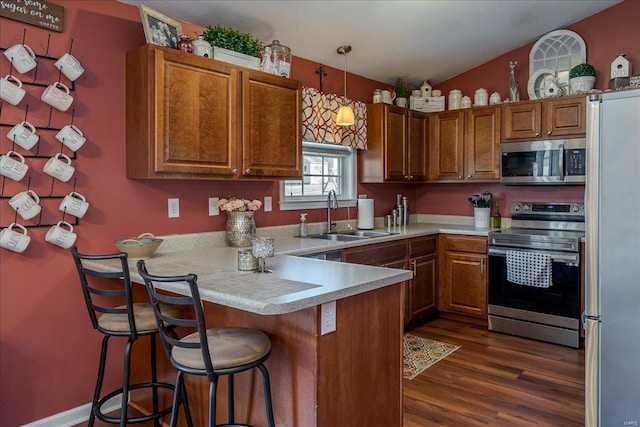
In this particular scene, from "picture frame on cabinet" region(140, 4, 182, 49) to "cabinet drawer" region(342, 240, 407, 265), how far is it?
1.78 meters

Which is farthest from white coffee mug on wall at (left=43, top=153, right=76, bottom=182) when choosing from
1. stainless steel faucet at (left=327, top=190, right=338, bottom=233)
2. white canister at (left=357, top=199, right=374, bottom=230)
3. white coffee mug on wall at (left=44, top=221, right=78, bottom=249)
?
white canister at (left=357, top=199, right=374, bottom=230)

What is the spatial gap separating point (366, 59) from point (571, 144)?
1921mm

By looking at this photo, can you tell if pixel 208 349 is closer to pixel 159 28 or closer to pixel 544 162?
pixel 159 28

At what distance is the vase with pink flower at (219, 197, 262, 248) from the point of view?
3088 mm

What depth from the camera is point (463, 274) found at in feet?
14.0

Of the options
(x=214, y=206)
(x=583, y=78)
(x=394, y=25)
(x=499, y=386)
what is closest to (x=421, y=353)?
(x=499, y=386)

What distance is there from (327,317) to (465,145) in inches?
132

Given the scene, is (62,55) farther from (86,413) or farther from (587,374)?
(587,374)

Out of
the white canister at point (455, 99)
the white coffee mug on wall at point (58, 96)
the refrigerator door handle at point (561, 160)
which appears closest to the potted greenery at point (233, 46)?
the white coffee mug on wall at point (58, 96)

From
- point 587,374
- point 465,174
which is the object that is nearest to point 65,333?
point 587,374

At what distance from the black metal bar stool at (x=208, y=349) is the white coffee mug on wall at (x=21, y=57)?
1295 millimetres

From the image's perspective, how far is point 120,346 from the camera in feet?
8.80

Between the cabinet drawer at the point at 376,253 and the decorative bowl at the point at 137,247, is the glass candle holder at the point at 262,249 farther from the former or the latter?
the cabinet drawer at the point at 376,253

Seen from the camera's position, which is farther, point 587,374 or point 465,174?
point 465,174
